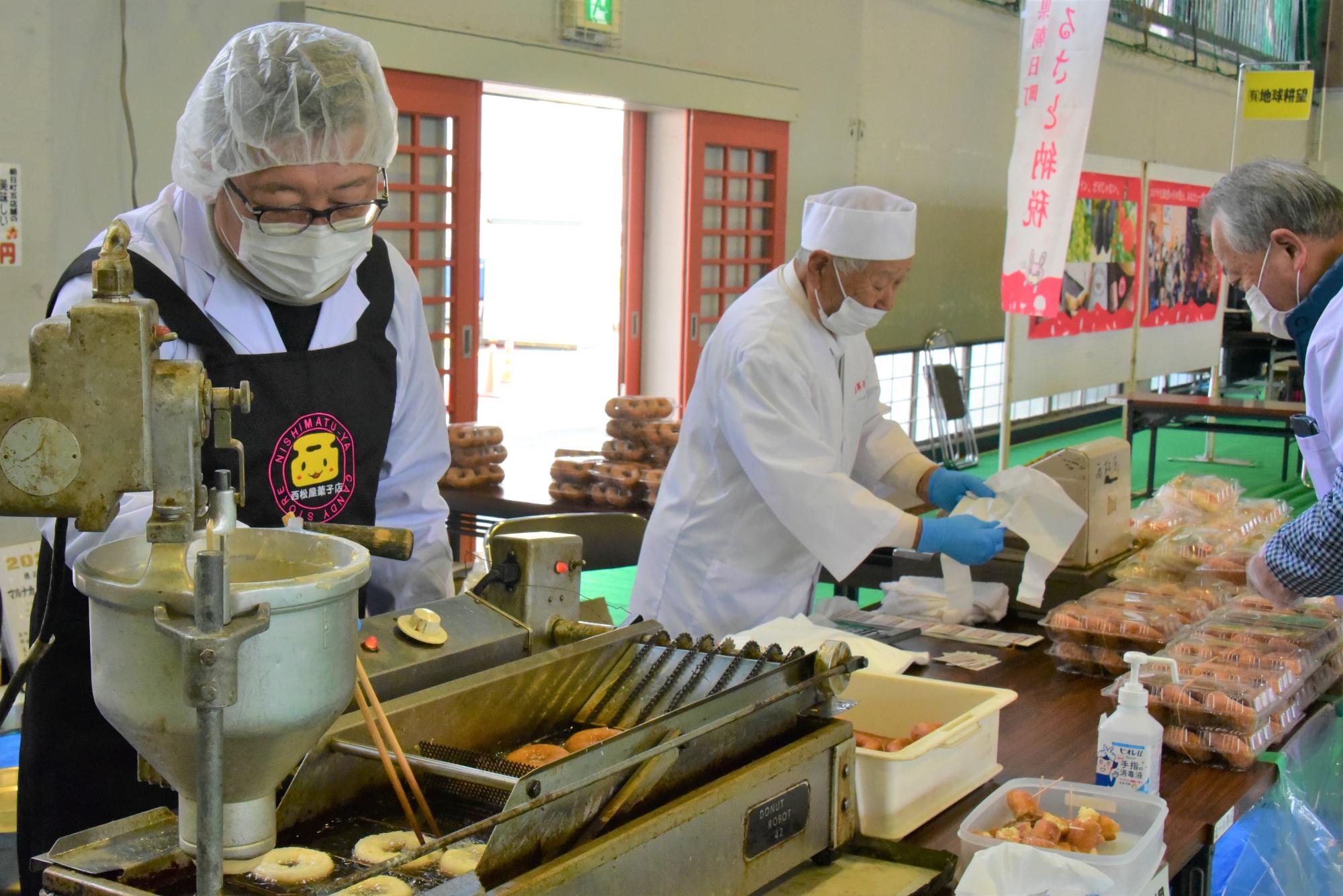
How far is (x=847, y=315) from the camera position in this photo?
2.90 m

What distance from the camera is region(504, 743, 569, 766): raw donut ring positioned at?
1.32 m

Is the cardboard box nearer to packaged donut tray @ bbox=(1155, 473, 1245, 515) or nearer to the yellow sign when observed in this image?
packaged donut tray @ bbox=(1155, 473, 1245, 515)

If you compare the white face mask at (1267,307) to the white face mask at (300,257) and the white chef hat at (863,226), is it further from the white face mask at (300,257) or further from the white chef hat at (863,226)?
the white face mask at (300,257)

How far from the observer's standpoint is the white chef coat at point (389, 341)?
1712 millimetres

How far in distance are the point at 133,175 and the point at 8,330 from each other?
67 cm

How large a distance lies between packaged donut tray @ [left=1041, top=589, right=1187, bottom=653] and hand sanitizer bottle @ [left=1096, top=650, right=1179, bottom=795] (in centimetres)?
62

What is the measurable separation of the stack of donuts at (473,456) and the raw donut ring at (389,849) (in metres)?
3.25

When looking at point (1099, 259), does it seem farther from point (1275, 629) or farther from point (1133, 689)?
point (1133, 689)

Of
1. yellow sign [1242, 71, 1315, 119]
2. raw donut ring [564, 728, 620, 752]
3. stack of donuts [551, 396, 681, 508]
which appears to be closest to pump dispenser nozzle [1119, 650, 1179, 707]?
raw donut ring [564, 728, 620, 752]

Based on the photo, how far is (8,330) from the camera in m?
3.69

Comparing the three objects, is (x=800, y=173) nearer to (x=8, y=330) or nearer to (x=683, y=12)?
(x=683, y=12)

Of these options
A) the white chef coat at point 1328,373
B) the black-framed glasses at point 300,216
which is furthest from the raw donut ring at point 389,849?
the white chef coat at point 1328,373

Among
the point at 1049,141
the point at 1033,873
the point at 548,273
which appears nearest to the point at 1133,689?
the point at 1033,873

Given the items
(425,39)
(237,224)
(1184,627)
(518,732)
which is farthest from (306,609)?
(425,39)
